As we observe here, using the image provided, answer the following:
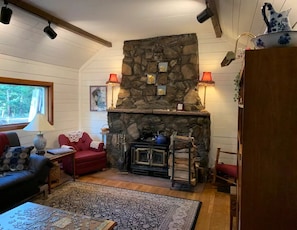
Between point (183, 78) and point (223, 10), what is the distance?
5.88 ft

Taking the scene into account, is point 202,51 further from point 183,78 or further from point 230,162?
point 230,162

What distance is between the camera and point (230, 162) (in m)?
4.53

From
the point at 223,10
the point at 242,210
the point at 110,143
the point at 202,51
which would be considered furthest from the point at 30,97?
the point at 242,210

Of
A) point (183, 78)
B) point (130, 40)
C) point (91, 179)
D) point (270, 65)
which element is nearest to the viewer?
point (270, 65)

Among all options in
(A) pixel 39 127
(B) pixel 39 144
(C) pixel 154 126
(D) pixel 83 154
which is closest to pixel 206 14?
(C) pixel 154 126

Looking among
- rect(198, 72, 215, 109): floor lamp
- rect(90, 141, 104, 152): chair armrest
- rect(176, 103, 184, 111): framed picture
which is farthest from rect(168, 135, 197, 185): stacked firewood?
rect(90, 141, 104, 152): chair armrest

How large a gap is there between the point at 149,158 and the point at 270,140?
340 centimetres

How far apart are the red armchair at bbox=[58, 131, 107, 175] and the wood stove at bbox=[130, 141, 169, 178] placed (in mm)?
673

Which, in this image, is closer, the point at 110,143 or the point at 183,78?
the point at 183,78

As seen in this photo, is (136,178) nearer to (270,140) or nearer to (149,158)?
(149,158)

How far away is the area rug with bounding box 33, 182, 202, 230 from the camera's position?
2.84 meters

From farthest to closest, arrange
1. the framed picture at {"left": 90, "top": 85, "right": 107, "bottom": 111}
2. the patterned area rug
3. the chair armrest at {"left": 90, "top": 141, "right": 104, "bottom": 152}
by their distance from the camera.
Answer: the framed picture at {"left": 90, "top": 85, "right": 107, "bottom": 111}
the chair armrest at {"left": 90, "top": 141, "right": 104, "bottom": 152}
the patterned area rug

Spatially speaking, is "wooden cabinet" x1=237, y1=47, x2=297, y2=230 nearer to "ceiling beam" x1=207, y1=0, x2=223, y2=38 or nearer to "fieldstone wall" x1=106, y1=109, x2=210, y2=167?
"ceiling beam" x1=207, y1=0, x2=223, y2=38

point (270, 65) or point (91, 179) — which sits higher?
point (270, 65)
